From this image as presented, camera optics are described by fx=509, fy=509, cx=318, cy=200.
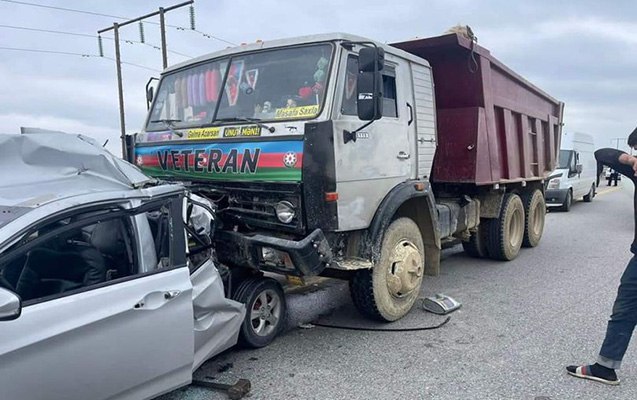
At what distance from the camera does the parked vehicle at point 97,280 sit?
2502mm

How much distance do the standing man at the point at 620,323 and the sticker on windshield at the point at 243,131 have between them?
9.15 ft

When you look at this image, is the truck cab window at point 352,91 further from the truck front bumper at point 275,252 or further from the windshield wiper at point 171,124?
the windshield wiper at point 171,124

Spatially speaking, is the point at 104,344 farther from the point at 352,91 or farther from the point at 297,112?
the point at 352,91

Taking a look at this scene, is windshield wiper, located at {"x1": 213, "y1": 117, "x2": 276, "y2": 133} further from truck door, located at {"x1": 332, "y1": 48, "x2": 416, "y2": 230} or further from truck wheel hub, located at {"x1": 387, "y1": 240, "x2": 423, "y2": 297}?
truck wheel hub, located at {"x1": 387, "y1": 240, "x2": 423, "y2": 297}

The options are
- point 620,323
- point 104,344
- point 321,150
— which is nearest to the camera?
point 104,344

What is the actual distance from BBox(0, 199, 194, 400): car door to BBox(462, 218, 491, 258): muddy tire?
230 inches

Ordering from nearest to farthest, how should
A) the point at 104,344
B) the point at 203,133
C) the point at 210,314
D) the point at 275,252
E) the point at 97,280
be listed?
1. the point at 104,344
2. the point at 97,280
3. the point at 210,314
4. the point at 275,252
5. the point at 203,133

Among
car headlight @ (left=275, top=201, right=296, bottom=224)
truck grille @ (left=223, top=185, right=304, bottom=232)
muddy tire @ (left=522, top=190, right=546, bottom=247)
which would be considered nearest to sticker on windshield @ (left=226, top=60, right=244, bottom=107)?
truck grille @ (left=223, top=185, right=304, bottom=232)

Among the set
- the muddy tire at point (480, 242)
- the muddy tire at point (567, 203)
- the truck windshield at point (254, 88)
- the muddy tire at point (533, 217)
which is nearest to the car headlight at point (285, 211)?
the truck windshield at point (254, 88)

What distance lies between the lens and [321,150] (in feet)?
13.2

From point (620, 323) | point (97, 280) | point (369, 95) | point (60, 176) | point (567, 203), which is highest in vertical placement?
point (369, 95)

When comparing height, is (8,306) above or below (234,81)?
below

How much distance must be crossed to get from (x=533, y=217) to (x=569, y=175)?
293 inches

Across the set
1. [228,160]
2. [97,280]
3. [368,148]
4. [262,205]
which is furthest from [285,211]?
[97,280]
